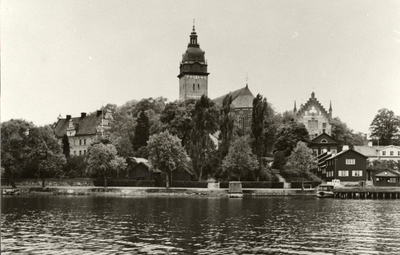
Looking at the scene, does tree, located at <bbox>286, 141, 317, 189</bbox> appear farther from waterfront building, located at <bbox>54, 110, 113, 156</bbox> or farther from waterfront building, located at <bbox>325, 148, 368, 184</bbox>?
waterfront building, located at <bbox>54, 110, 113, 156</bbox>

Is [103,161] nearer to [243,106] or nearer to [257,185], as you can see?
[257,185]

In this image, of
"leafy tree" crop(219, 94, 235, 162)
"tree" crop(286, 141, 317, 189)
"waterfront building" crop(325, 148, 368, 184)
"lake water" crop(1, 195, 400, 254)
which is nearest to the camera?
"lake water" crop(1, 195, 400, 254)

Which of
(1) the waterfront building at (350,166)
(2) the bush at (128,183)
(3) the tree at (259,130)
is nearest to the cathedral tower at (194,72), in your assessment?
(3) the tree at (259,130)

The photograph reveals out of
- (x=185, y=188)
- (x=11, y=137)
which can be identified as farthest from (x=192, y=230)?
(x=11, y=137)

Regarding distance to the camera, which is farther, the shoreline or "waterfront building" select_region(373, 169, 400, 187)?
"waterfront building" select_region(373, 169, 400, 187)

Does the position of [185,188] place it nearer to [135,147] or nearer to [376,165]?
[135,147]

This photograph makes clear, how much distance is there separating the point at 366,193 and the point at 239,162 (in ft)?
67.4

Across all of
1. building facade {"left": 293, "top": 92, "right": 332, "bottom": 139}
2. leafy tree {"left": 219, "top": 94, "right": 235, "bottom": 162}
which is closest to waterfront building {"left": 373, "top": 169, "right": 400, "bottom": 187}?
leafy tree {"left": 219, "top": 94, "right": 235, "bottom": 162}

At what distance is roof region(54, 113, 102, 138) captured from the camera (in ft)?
413

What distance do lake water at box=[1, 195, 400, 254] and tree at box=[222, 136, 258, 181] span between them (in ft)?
103

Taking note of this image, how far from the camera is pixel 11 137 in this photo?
85.8 m

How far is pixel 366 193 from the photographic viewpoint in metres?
83.2

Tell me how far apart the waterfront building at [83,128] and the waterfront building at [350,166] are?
53.5 meters

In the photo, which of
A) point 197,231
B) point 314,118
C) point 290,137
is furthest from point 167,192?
point 314,118
